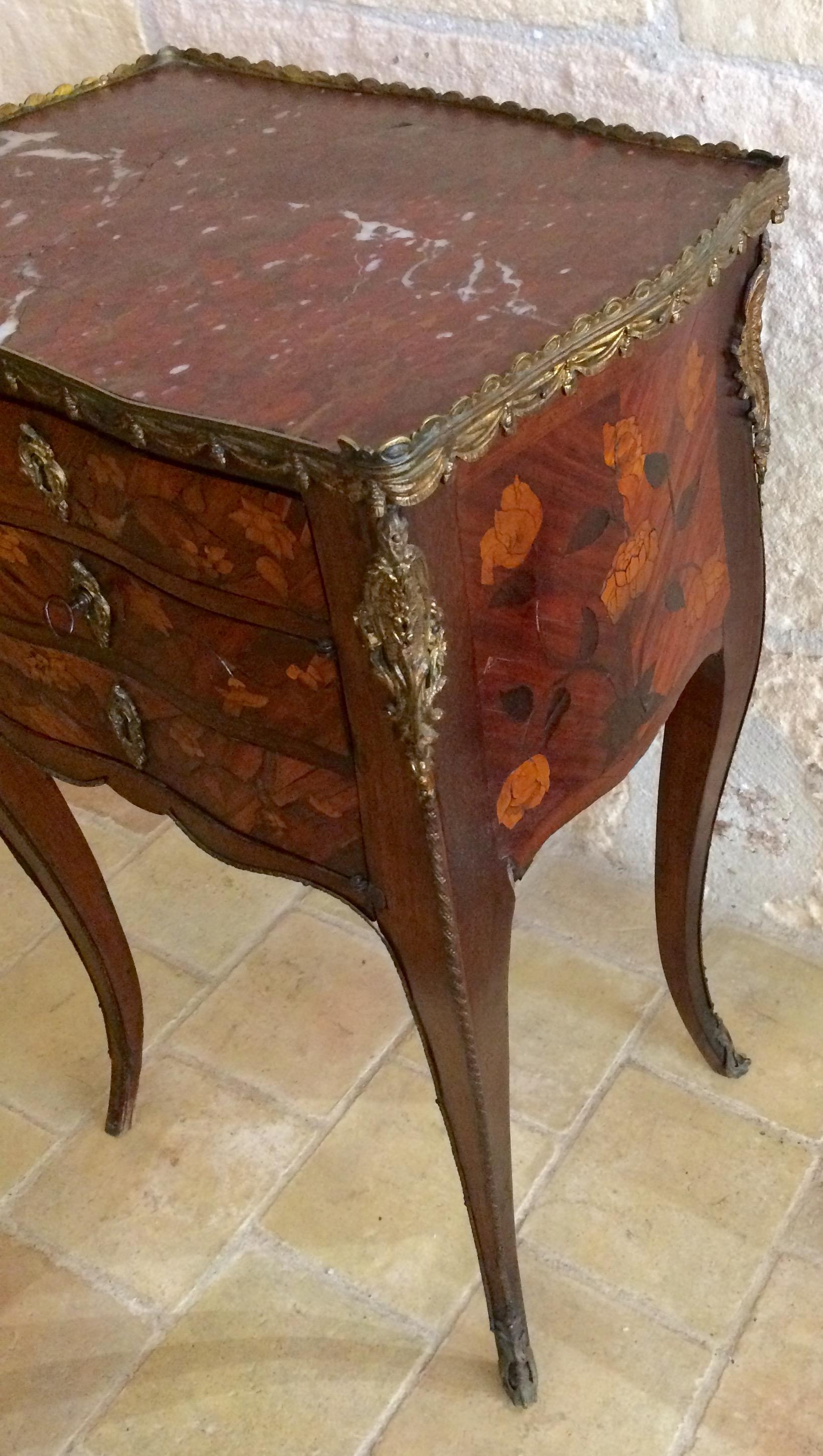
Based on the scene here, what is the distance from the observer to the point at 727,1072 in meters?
1.49

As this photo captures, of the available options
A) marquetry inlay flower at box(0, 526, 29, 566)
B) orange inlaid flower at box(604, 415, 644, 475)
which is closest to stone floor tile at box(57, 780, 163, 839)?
marquetry inlay flower at box(0, 526, 29, 566)

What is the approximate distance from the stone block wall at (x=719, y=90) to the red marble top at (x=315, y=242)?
5.5 inches

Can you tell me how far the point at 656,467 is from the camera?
36.9 inches

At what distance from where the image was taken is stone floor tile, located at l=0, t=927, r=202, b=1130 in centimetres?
160

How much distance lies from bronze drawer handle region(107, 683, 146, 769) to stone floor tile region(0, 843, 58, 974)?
792mm

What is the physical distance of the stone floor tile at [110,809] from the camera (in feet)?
6.40

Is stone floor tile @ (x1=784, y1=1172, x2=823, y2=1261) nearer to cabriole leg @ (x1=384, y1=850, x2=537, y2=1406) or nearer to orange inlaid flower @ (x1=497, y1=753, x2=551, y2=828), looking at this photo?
cabriole leg @ (x1=384, y1=850, x2=537, y2=1406)

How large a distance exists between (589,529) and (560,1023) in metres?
0.82

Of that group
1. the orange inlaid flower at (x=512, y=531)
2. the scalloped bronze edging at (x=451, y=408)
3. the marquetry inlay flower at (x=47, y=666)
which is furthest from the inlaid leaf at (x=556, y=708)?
the marquetry inlay flower at (x=47, y=666)

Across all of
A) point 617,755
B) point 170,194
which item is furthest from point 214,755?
point 170,194

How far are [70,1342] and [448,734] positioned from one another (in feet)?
2.76

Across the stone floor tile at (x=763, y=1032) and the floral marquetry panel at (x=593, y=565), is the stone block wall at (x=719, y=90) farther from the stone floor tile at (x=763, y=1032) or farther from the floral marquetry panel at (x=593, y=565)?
the floral marquetry panel at (x=593, y=565)

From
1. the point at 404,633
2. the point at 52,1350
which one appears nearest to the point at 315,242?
the point at 404,633

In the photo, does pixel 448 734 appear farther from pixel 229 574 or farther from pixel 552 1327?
pixel 552 1327
